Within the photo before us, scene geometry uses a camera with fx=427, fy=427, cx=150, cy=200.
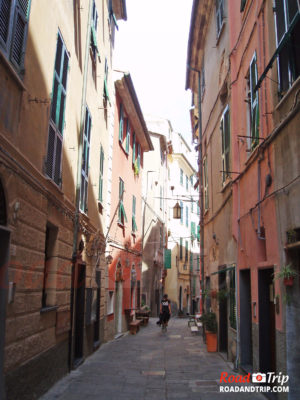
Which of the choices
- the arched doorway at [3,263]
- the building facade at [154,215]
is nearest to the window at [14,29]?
the arched doorway at [3,263]

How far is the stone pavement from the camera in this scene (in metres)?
7.19

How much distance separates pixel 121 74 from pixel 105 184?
14.6 feet

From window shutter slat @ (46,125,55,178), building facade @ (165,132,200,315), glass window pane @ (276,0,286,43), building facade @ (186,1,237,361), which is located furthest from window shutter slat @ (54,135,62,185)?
building facade @ (165,132,200,315)

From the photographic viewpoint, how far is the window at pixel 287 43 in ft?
17.9

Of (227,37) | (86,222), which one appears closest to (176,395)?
(86,222)

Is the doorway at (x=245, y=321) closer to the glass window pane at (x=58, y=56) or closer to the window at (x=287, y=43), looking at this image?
the window at (x=287, y=43)

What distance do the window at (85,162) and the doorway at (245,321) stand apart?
412 cm

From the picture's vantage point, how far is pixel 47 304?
25.4ft

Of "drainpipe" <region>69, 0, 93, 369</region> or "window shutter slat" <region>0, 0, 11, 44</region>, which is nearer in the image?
"window shutter slat" <region>0, 0, 11, 44</region>

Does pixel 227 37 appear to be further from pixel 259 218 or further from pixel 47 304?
pixel 47 304

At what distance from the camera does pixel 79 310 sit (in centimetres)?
1038

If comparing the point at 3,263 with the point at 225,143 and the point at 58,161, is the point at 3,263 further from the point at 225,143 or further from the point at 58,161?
the point at 225,143

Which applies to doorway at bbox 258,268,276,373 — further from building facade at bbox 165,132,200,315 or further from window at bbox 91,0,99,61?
building facade at bbox 165,132,200,315

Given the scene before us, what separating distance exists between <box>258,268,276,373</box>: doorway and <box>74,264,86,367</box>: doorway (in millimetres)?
4439
